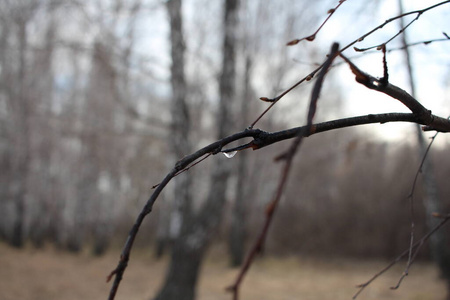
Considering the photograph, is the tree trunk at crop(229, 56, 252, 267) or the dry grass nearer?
the dry grass

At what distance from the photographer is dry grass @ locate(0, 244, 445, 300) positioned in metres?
7.51

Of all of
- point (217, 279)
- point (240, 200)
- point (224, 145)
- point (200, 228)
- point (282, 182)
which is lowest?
point (282, 182)

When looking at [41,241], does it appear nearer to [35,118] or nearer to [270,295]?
[35,118]

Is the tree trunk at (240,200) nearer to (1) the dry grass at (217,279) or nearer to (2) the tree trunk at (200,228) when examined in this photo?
(1) the dry grass at (217,279)

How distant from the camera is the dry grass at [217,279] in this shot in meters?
7.51

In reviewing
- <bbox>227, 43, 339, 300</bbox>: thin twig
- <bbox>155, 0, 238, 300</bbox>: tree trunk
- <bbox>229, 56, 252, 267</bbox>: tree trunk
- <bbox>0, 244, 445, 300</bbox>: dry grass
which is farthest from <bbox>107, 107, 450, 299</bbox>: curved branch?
<bbox>229, 56, 252, 267</bbox>: tree trunk

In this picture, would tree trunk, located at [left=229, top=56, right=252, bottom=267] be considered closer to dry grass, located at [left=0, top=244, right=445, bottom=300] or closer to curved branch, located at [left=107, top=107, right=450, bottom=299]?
dry grass, located at [left=0, top=244, right=445, bottom=300]

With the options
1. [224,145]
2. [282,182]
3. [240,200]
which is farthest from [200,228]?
[240,200]

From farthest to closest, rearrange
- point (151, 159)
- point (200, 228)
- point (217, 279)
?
point (151, 159) < point (217, 279) < point (200, 228)

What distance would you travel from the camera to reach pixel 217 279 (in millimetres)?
9680

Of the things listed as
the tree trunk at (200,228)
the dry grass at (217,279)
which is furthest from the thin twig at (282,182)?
the dry grass at (217,279)

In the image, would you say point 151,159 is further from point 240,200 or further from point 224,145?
point 224,145

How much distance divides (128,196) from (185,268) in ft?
46.5

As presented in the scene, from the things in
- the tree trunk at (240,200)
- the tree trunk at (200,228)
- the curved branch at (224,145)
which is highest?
the tree trunk at (240,200)
